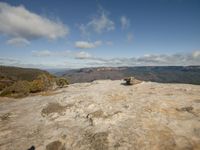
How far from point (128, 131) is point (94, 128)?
3.48 m

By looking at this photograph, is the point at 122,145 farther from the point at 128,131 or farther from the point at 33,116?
the point at 33,116

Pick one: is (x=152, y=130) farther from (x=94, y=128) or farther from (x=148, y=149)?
(x=94, y=128)

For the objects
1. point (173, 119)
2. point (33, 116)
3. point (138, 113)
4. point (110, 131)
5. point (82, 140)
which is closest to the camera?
point (82, 140)

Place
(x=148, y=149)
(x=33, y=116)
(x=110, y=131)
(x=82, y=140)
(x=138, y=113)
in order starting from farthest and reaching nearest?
(x=33, y=116) < (x=138, y=113) < (x=110, y=131) < (x=82, y=140) < (x=148, y=149)

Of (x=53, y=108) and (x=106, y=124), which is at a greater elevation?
(x=53, y=108)

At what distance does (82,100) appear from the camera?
26203 millimetres

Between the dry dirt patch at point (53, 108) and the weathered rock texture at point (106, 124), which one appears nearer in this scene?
the weathered rock texture at point (106, 124)

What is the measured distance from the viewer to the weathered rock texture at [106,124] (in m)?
14.5

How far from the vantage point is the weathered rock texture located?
572 inches

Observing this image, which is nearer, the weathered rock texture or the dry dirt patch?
the weathered rock texture

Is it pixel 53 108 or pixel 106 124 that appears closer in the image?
pixel 106 124

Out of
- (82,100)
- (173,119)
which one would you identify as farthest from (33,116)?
(173,119)

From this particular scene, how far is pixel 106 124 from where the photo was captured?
1817 cm

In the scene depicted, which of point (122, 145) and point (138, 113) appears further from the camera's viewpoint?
point (138, 113)
